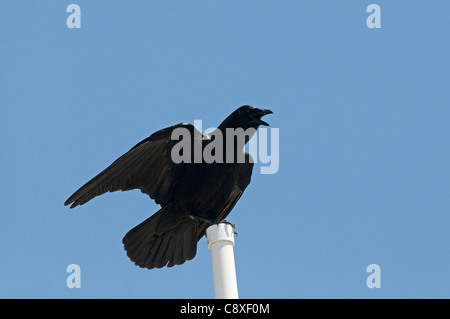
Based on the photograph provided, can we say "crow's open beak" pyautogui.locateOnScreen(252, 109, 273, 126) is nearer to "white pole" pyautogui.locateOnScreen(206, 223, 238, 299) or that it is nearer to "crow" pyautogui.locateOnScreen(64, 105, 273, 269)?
"crow" pyautogui.locateOnScreen(64, 105, 273, 269)

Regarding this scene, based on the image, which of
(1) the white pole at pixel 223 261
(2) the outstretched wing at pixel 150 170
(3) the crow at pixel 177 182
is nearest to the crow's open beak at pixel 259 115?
(3) the crow at pixel 177 182

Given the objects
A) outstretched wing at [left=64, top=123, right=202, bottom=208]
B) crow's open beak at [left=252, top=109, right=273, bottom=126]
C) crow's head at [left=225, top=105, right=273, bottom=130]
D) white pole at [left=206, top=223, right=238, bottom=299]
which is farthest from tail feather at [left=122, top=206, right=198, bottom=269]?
white pole at [left=206, top=223, right=238, bottom=299]

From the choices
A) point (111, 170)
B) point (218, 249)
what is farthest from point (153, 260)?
point (218, 249)

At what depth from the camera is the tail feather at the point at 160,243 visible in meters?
9.61

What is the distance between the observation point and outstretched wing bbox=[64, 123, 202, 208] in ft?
31.5

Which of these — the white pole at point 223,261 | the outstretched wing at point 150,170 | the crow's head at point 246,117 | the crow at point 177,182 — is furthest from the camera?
the outstretched wing at point 150,170

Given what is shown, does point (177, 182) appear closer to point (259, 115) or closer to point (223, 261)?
point (259, 115)

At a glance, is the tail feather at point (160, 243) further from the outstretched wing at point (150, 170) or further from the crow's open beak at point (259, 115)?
the crow's open beak at point (259, 115)
